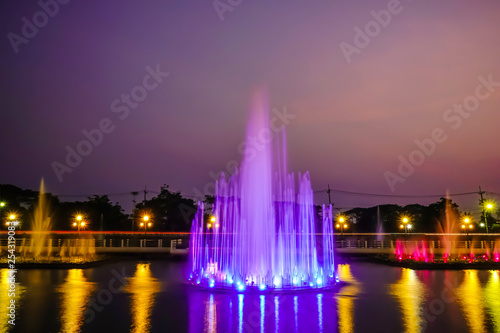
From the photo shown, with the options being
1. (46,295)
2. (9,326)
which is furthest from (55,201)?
(9,326)

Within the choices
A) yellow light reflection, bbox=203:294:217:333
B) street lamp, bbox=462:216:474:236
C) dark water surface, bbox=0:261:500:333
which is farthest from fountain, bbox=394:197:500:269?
yellow light reflection, bbox=203:294:217:333

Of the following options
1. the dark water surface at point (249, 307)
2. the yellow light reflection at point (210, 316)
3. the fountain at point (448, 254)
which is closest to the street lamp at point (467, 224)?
the fountain at point (448, 254)

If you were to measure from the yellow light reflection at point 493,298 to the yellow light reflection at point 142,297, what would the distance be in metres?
8.95

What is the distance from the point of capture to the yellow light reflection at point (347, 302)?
35.2 ft

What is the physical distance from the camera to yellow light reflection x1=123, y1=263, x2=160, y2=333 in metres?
10.8

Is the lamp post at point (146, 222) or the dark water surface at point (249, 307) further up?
the lamp post at point (146, 222)

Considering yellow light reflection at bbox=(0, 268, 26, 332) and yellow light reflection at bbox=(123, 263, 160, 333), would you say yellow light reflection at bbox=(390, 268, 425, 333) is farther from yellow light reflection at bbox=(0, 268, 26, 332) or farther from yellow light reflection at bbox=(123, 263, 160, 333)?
yellow light reflection at bbox=(0, 268, 26, 332)

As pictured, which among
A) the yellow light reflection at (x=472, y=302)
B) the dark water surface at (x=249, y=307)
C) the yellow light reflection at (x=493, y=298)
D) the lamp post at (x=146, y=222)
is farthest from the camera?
the lamp post at (x=146, y=222)

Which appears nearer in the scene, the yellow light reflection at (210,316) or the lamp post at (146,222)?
the yellow light reflection at (210,316)

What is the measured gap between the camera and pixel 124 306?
43.5 ft

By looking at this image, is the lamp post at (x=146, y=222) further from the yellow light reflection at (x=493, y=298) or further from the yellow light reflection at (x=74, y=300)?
the yellow light reflection at (x=493, y=298)

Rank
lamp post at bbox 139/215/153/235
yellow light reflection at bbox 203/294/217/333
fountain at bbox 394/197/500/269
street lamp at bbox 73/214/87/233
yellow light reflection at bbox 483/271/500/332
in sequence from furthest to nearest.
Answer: lamp post at bbox 139/215/153/235 → street lamp at bbox 73/214/87/233 → fountain at bbox 394/197/500/269 → yellow light reflection at bbox 483/271/500/332 → yellow light reflection at bbox 203/294/217/333

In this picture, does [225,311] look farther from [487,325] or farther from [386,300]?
[487,325]

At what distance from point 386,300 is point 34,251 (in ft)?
104
